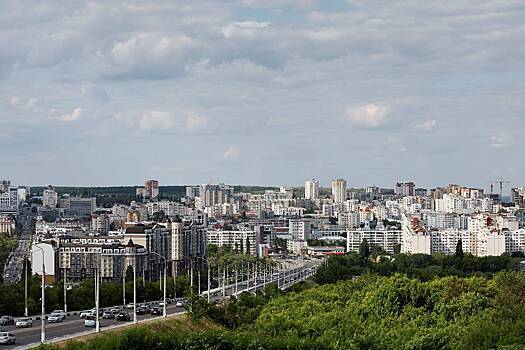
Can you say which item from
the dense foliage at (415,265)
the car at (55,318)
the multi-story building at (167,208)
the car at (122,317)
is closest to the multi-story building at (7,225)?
the multi-story building at (167,208)

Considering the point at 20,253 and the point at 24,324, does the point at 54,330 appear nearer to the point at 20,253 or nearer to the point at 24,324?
the point at 24,324

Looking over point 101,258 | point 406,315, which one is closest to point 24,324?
point 406,315

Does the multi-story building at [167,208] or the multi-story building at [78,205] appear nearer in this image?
the multi-story building at [167,208]

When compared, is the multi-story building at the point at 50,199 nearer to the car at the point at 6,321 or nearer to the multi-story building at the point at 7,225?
the multi-story building at the point at 7,225

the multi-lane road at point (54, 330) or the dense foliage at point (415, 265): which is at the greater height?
the multi-lane road at point (54, 330)

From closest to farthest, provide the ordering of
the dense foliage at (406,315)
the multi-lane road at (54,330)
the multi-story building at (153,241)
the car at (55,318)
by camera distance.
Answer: the multi-lane road at (54,330) < the dense foliage at (406,315) < the car at (55,318) < the multi-story building at (153,241)
